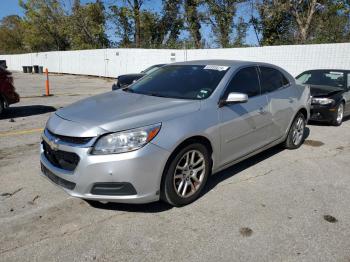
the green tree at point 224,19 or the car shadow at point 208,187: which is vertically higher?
the green tree at point 224,19

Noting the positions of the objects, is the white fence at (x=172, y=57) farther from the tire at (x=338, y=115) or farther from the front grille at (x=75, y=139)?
the front grille at (x=75, y=139)

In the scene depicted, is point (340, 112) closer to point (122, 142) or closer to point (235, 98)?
point (235, 98)

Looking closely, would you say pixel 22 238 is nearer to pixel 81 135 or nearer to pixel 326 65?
pixel 81 135

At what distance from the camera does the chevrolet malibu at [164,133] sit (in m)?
3.37

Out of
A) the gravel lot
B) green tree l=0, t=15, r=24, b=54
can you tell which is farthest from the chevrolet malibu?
green tree l=0, t=15, r=24, b=54

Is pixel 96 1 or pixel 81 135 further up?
pixel 96 1

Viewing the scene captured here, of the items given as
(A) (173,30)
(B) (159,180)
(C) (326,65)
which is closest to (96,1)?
(A) (173,30)

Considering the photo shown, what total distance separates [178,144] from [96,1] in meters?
43.1

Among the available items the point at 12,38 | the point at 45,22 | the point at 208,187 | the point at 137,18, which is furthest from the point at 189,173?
the point at 12,38

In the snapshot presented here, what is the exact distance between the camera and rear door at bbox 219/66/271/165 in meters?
4.31

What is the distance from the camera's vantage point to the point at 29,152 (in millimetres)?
5953

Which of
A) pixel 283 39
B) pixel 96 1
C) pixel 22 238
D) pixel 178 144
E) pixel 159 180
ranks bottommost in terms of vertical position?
pixel 22 238

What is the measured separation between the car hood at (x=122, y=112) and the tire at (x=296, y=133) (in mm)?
2626

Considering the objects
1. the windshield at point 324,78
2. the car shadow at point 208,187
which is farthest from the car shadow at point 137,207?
the windshield at point 324,78
